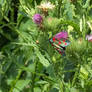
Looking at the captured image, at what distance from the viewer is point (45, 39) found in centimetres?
99

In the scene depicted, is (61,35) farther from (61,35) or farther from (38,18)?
(38,18)

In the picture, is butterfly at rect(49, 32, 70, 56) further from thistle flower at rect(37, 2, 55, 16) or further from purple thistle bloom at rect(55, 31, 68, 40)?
thistle flower at rect(37, 2, 55, 16)

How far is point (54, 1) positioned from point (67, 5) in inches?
2.3

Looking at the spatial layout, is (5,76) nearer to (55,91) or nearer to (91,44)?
(55,91)

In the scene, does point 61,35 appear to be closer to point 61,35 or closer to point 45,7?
point 61,35

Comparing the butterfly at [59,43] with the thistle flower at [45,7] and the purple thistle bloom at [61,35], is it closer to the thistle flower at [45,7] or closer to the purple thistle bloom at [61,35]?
the purple thistle bloom at [61,35]

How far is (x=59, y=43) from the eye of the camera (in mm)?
979

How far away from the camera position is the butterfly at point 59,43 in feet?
3.21

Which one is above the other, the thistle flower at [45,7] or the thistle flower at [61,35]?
the thistle flower at [45,7]

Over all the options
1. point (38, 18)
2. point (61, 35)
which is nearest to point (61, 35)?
point (61, 35)

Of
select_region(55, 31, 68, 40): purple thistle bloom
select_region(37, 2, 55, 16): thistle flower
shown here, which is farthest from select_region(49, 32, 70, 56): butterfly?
select_region(37, 2, 55, 16): thistle flower

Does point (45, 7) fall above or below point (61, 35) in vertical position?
above

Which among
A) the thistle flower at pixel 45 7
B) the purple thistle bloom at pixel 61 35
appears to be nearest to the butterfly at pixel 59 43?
the purple thistle bloom at pixel 61 35

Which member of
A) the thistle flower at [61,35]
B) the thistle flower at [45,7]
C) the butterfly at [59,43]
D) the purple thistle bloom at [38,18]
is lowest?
the butterfly at [59,43]
